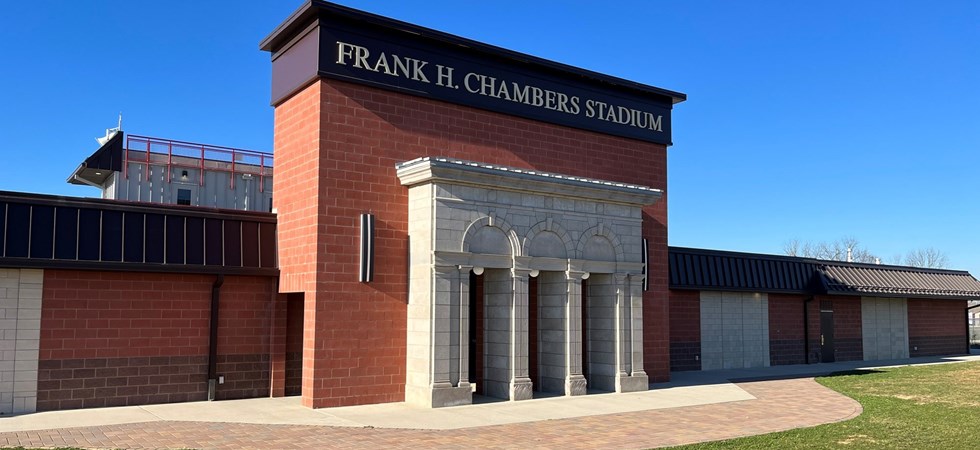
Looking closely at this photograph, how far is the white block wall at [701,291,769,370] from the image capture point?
27500 millimetres

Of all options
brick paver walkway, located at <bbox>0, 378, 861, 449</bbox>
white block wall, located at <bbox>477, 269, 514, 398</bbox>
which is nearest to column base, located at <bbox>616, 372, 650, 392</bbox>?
brick paver walkway, located at <bbox>0, 378, 861, 449</bbox>

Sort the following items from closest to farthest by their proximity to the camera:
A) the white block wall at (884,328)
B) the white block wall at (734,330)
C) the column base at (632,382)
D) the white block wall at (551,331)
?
the white block wall at (551,331)
the column base at (632,382)
the white block wall at (734,330)
the white block wall at (884,328)

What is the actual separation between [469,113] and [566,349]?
626cm

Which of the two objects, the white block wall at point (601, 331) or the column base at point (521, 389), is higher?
the white block wall at point (601, 331)

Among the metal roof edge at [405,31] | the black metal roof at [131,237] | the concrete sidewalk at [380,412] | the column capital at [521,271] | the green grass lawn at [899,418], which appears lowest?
the green grass lawn at [899,418]

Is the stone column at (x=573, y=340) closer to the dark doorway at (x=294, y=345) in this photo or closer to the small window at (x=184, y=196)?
the dark doorway at (x=294, y=345)

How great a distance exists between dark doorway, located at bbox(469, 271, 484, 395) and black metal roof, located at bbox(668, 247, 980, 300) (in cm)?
897

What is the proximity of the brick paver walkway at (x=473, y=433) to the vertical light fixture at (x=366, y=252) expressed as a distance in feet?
13.0

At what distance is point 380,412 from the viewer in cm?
1611

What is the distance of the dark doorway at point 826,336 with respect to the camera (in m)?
31.2

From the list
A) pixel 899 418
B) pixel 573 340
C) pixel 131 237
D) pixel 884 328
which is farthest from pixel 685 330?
pixel 131 237

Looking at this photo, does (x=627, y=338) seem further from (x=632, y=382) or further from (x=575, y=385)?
(x=575, y=385)

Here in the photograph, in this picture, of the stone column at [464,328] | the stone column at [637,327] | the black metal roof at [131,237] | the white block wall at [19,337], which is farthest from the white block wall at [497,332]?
the white block wall at [19,337]

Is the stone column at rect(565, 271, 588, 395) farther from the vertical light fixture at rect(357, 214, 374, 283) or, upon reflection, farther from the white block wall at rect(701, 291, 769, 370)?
the white block wall at rect(701, 291, 769, 370)
